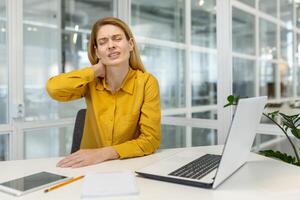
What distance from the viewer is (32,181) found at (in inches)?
39.9

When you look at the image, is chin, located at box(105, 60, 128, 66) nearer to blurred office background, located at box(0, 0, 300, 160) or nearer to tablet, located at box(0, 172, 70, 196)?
tablet, located at box(0, 172, 70, 196)

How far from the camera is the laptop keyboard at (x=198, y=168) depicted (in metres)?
1.04

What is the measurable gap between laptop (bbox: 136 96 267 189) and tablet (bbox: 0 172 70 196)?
286 mm

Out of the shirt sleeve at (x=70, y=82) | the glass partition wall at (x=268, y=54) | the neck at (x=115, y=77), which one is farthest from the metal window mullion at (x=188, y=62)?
the shirt sleeve at (x=70, y=82)

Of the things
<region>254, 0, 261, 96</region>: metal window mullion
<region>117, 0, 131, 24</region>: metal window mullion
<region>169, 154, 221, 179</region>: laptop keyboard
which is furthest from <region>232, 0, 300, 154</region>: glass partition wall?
<region>117, 0, 131, 24</region>: metal window mullion

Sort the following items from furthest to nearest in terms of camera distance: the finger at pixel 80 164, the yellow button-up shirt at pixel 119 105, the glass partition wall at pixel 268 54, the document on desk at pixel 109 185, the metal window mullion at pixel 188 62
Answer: the metal window mullion at pixel 188 62
the glass partition wall at pixel 268 54
the yellow button-up shirt at pixel 119 105
the finger at pixel 80 164
the document on desk at pixel 109 185

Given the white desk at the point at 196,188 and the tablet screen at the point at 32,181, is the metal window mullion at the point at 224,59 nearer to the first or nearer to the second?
the white desk at the point at 196,188

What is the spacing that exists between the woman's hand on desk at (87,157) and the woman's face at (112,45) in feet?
1.70

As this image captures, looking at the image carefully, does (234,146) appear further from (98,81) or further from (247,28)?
(247,28)

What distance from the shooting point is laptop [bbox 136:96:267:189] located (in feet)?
2.97

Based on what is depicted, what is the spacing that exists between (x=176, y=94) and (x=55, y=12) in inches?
52.2

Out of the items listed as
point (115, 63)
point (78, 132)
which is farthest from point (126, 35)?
point (78, 132)

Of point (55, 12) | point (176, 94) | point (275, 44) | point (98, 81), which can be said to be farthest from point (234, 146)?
point (55, 12)

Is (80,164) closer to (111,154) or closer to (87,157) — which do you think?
(87,157)
